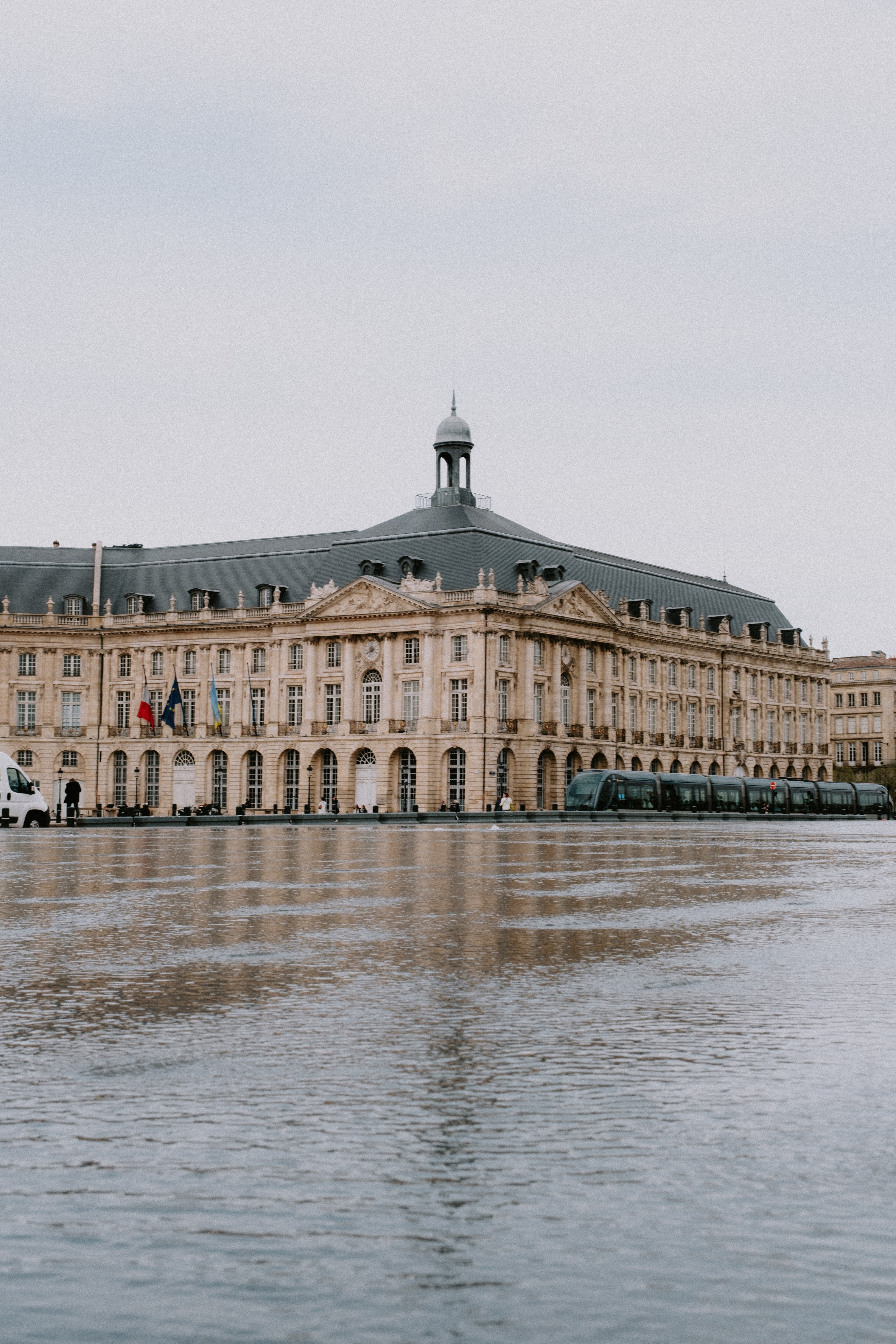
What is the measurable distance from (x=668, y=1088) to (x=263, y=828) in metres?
54.5

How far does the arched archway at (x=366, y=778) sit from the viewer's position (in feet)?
307

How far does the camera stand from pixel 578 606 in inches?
3760

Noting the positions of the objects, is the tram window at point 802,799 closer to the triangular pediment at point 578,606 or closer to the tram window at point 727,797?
the tram window at point 727,797

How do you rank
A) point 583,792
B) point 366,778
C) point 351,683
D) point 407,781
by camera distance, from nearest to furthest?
point 583,792 < point 407,781 < point 366,778 < point 351,683

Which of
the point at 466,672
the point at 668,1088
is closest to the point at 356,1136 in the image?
the point at 668,1088

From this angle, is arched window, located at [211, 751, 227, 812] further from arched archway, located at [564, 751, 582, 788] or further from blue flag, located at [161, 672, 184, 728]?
arched archway, located at [564, 751, 582, 788]

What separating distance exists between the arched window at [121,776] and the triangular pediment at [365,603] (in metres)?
17.8

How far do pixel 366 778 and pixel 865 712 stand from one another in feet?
247

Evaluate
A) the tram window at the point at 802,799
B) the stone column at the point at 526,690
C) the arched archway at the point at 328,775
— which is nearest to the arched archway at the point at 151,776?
the arched archway at the point at 328,775

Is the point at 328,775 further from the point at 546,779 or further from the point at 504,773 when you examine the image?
the point at 546,779

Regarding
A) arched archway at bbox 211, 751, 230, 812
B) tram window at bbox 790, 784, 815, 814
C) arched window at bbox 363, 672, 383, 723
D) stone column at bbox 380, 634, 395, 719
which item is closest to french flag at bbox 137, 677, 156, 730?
arched archway at bbox 211, 751, 230, 812

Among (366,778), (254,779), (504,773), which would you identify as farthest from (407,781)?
(254,779)

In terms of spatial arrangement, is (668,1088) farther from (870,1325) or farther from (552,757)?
(552,757)

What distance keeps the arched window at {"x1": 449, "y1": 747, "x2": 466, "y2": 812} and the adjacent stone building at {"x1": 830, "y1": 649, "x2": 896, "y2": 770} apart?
68641 millimetres
